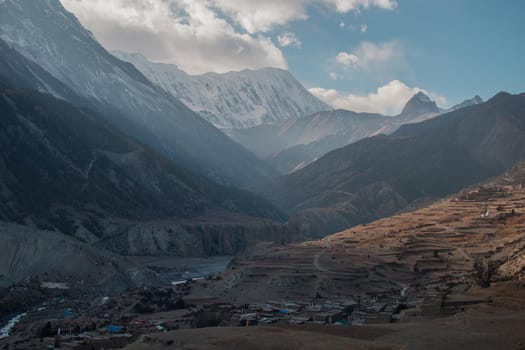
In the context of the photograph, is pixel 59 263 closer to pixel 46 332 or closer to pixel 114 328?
pixel 46 332

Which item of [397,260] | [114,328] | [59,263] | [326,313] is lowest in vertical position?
[114,328]

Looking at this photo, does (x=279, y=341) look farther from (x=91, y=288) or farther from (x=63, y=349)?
(x=91, y=288)

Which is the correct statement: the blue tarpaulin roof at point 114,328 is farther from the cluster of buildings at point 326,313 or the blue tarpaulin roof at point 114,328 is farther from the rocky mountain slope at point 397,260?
the rocky mountain slope at point 397,260

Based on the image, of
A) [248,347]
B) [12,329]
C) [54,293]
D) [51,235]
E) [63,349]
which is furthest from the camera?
[51,235]

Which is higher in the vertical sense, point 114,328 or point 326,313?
point 326,313

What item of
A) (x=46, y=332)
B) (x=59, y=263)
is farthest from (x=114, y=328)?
(x=59, y=263)

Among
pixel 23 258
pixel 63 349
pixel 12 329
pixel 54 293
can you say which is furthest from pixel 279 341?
pixel 23 258

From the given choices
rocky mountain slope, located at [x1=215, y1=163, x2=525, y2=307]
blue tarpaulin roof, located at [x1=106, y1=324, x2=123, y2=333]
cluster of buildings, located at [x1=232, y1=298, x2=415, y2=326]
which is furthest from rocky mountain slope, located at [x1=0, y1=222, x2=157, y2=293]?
cluster of buildings, located at [x1=232, y1=298, x2=415, y2=326]

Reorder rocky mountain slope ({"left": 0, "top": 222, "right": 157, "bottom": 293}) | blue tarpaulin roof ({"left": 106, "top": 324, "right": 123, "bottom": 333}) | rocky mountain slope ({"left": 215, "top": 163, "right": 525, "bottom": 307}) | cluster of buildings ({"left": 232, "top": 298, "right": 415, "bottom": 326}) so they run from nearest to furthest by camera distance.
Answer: cluster of buildings ({"left": 232, "top": 298, "right": 415, "bottom": 326}), blue tarpaulin roof ({"left": 106, "top": 324, "right": 123, "bottom": 333}), rocky mountain slope ({"left": 215, "top": 163, "right": 525, "bottom": 307}), rocky mountain slope ({"left": 0, "top": 222, "right": 157, "bottom": 293})

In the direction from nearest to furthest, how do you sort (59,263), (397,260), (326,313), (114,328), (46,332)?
1. (326,313)
2. (114,328)
3. (46,332)
4. (397,260)
5. (59,263)

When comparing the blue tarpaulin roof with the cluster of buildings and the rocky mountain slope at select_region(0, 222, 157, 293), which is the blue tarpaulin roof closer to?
the cluster of buildings

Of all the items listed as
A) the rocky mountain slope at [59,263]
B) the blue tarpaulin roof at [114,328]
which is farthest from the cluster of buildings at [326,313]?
the rocky mountain slope at [59,263]
